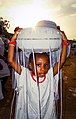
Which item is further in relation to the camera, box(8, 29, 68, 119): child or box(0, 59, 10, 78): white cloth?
box(0, 59, 10, 78): white cloth

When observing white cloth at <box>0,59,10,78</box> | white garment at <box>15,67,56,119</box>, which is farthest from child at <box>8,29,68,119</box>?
white cloth at <box>0,59,10,78</box>

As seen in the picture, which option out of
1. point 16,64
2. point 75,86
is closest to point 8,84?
point 75,86

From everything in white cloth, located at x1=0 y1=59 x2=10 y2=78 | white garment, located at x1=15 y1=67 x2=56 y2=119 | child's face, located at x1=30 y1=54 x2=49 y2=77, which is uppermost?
child's face, located at x1=30 y1=54 x2=49 y2=77

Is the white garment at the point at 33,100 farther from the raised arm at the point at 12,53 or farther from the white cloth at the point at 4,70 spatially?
the white cloth at the point at 4,70

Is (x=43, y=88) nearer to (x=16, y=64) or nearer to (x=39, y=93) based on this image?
(x=39, y=93)

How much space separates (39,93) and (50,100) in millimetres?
121

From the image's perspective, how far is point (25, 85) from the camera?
9.56 ft

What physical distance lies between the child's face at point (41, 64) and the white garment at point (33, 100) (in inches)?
3.1

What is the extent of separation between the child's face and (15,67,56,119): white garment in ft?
0.26

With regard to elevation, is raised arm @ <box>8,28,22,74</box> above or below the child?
above

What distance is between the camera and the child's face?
9.53ft

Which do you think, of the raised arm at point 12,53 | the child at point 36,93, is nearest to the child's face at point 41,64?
the child at point 36,93

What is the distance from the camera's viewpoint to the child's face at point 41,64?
290 centimetres

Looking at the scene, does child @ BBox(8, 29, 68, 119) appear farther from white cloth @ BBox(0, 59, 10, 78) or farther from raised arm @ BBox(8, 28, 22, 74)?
white cloth @ BBox(0, 59, 10, 78)
